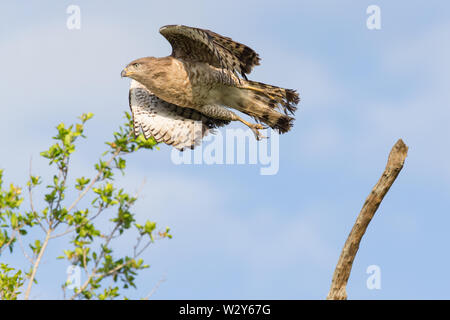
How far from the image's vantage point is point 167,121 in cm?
1119

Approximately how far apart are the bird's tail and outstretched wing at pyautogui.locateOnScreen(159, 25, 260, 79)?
0.47m

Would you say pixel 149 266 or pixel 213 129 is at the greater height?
pixel 213 129

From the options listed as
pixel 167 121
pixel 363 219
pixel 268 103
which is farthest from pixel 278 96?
pixel 363 219

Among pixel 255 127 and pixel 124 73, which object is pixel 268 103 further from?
pixel 124 73

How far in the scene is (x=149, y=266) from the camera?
1153 centimetres

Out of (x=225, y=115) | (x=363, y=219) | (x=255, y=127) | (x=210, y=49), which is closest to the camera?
(x=363, y=219)

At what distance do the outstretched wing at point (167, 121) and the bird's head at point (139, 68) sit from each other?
0.67 m

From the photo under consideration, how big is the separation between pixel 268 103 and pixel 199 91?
1.21 metres

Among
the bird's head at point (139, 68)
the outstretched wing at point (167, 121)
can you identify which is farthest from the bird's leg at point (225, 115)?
the bird's head at point (139, 68)

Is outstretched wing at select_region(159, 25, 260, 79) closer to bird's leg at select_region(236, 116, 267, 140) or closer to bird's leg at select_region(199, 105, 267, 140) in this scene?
bird's leg at select_region(199, 105, 267, 140)
